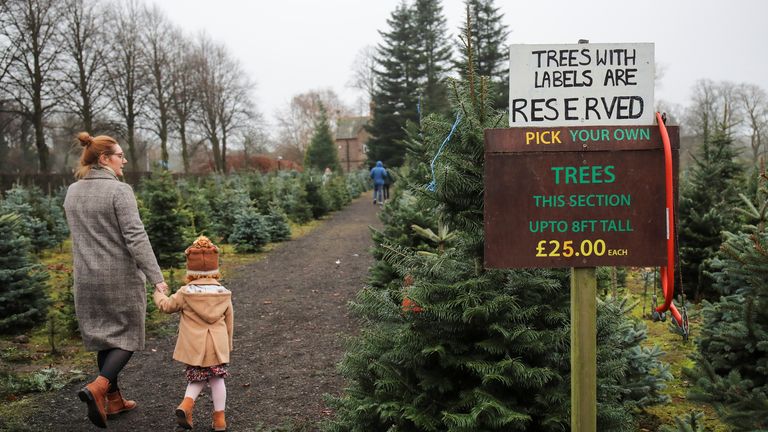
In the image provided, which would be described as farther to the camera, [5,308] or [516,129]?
[5,308]

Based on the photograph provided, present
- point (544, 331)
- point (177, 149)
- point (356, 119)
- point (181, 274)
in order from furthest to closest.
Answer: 1. point (356, 119)
2. point (177, 149)
3. point (181, 274)
4. point (544, 331)

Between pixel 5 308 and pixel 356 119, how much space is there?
8460 centimetres

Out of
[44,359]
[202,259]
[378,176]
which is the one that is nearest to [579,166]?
[202,259]

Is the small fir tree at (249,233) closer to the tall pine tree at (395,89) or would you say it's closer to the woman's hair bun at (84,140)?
the woman's hair bun at (84,140)

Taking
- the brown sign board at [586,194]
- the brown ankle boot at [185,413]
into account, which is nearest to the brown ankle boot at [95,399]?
the brown ankle boot at [185,413]

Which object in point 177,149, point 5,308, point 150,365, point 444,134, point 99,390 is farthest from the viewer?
point 177,149

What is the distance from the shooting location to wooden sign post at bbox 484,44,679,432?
265 centimetres

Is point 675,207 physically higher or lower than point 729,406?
higher

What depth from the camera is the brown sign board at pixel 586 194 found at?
265 centimetres

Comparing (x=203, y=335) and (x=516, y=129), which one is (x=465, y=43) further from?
(x=203, y=335)

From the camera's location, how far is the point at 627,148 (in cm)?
265

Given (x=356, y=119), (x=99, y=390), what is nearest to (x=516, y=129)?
(x=99, y=390)

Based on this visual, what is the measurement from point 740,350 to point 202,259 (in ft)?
11.9

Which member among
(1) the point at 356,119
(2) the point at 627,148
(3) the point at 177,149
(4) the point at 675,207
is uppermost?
(1) the point at 356,119
